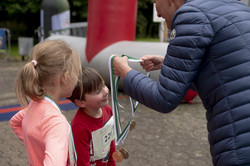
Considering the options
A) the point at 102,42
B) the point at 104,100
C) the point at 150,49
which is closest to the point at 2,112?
the point at 102,42

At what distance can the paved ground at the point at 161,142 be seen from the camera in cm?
351

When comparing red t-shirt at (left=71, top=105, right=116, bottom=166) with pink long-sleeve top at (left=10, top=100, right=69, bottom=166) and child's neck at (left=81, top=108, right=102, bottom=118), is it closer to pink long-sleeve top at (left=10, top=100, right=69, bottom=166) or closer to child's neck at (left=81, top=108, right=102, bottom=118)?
child's neck at (left=81, top=108, right=102, bottom=118)

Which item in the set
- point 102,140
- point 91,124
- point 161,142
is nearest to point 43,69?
point 91,124

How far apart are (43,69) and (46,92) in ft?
0.43

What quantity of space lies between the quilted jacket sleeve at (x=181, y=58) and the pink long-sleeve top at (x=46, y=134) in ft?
→ 1.51

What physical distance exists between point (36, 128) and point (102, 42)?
4.99 meters

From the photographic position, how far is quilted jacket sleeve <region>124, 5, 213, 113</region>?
1410 mm

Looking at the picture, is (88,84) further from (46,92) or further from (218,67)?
(218,67)

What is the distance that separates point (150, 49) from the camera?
5.58m

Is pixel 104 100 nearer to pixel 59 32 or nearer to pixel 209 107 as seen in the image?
pixel 209 107

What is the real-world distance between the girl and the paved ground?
196 centimetres

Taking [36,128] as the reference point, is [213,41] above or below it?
above

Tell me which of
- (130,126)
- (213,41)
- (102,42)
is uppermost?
(213,41)

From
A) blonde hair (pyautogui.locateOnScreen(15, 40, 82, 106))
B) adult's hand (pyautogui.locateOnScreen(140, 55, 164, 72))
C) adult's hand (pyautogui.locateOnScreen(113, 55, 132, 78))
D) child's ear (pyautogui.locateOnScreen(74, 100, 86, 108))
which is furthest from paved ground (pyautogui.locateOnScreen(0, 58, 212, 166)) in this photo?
blonde hair (pyautogui.locateOnScreen(15, 40, 82, 106))
